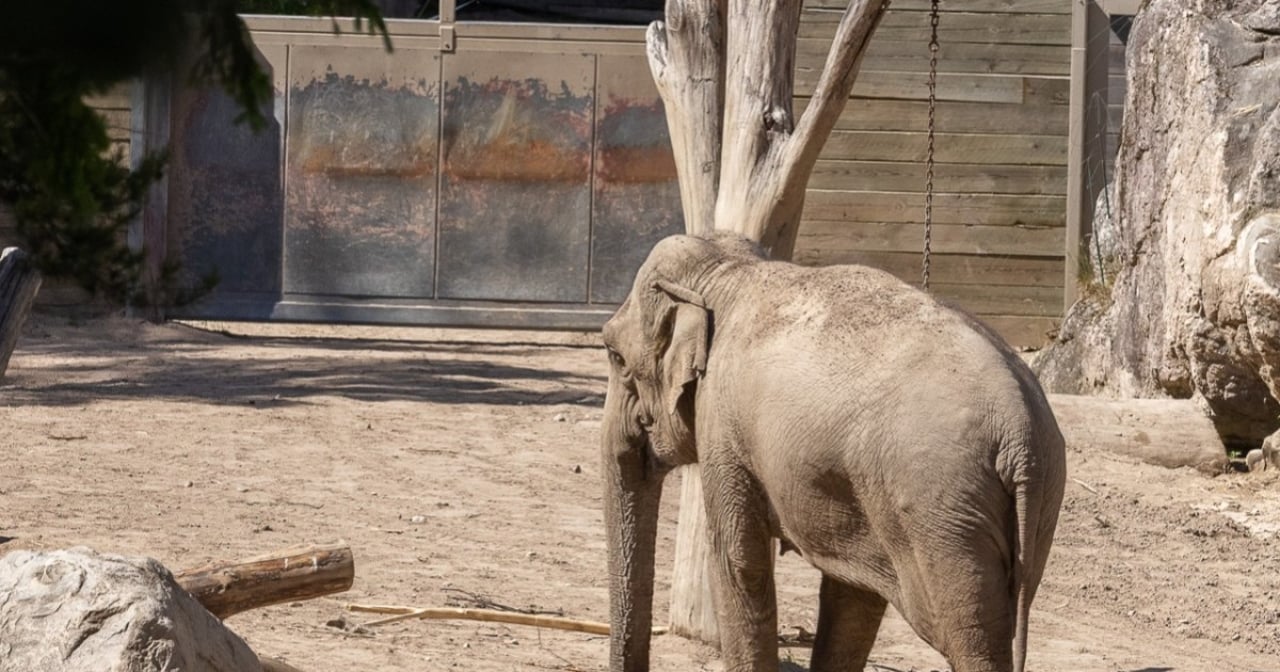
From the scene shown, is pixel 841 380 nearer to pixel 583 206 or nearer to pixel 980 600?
pixel 980 600

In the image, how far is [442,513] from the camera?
27.1 feet

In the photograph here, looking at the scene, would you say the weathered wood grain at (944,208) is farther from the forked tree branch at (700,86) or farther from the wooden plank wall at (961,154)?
the forked tree branch at (700,86)

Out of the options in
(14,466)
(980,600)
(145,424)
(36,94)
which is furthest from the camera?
(145,424)

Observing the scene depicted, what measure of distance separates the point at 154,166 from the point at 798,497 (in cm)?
173

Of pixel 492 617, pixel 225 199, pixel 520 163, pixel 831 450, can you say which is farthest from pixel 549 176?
pixel 831 450

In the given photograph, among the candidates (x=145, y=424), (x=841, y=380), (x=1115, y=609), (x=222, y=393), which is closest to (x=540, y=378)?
(x=222, y=393)

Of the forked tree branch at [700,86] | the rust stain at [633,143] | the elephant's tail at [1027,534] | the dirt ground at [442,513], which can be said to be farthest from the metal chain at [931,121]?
the rust stain at [633,143]

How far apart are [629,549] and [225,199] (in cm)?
952

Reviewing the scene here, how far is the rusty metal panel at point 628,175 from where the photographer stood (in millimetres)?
14367

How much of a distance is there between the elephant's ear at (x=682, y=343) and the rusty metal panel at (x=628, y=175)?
355 inches

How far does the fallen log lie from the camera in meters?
9.70

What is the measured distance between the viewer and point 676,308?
17.5 feet

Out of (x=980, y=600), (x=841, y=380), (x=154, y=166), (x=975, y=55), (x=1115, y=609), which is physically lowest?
(x=1115, y=609)

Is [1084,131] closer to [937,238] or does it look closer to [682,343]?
[937,238]
